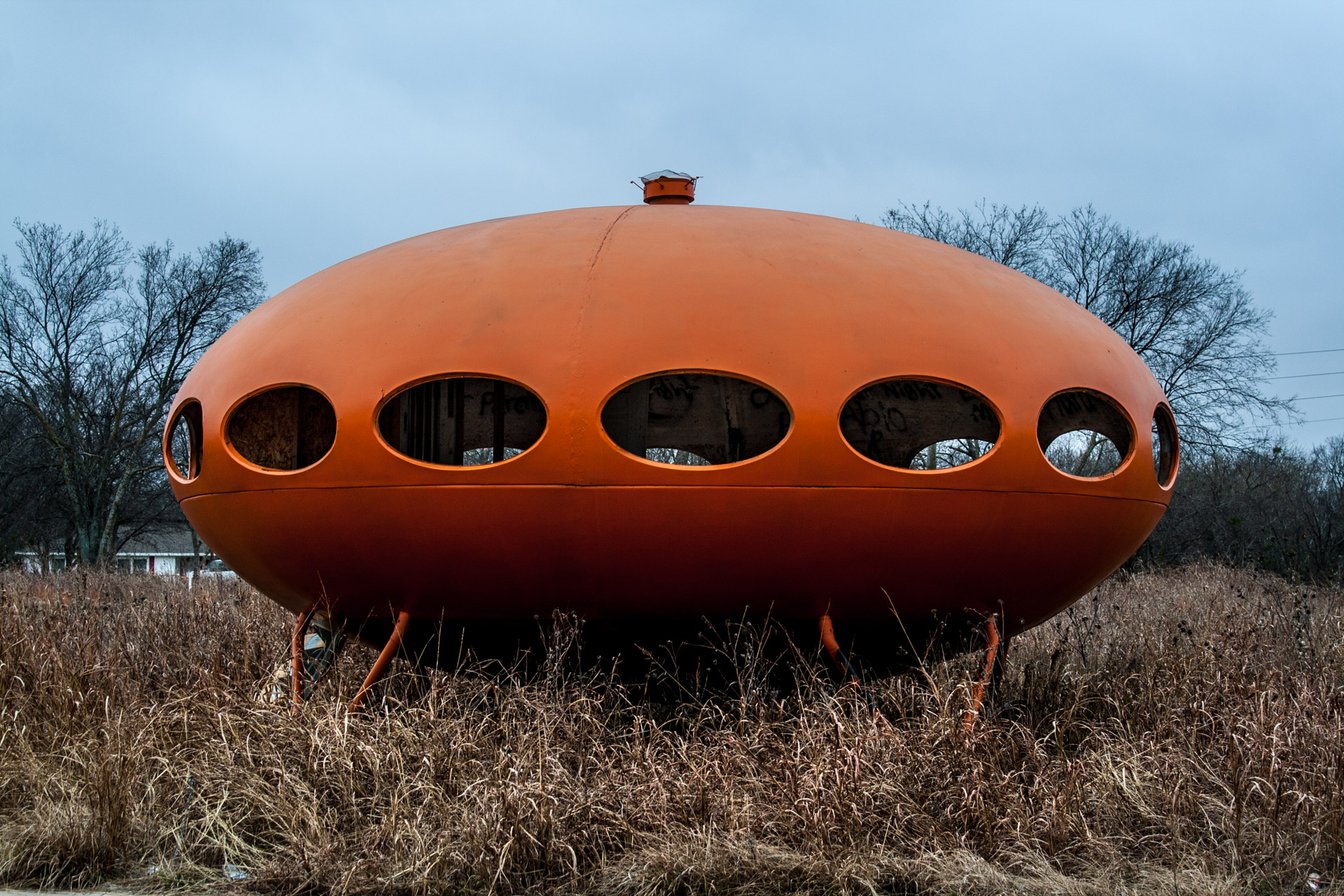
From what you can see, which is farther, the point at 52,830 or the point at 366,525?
the point at 366,525

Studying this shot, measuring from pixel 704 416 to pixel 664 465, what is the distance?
14.8 feet

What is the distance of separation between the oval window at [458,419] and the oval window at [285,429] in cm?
44

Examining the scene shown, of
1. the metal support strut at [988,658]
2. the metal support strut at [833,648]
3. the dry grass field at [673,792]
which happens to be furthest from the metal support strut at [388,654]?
the metal support strut at [988,658]

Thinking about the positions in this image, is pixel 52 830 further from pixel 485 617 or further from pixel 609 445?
pixel 609 445

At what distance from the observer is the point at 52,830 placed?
4.45 meters

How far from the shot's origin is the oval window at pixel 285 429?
6.86 m

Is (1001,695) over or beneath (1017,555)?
beneath

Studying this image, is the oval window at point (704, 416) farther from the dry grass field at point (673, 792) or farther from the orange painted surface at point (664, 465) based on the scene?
the dry grass field at point (673, 792)

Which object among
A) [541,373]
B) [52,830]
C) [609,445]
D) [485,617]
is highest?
[541,373]

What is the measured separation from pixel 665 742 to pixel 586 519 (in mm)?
1166

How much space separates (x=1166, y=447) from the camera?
6.55m

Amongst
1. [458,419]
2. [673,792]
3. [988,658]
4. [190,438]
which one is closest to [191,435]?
[190,438]

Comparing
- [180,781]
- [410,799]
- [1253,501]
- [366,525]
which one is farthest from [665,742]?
[1253,501]

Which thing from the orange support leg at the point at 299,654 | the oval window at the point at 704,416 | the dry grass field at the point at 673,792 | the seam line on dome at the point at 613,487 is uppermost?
the oval window at the point at 704,416
